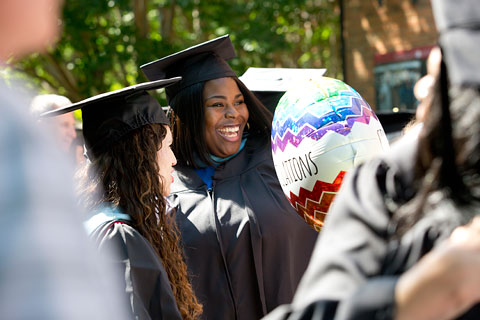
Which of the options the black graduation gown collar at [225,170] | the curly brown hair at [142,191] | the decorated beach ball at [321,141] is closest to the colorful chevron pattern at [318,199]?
the decorated beach ball at [321,141]

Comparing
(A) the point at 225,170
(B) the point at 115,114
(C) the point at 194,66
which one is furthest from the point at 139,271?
(C) the point at 194,66

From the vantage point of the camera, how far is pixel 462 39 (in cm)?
115

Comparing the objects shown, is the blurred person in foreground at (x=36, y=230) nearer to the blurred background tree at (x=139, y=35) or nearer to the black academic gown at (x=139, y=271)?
the black academic gown at (x=139, y=271)

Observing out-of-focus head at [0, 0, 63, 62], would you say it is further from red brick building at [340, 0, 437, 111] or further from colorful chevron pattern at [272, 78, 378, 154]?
red brick building at [340, 0, 437, 111]

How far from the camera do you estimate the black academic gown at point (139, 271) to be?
99.9 inches

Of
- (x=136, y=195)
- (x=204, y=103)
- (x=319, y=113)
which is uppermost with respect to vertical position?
(x=204, y=103)

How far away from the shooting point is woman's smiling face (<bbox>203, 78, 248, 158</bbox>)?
13.0ft

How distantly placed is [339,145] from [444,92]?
58.7 inches

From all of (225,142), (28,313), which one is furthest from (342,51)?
(28,313)

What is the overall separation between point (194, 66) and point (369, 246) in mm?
2876

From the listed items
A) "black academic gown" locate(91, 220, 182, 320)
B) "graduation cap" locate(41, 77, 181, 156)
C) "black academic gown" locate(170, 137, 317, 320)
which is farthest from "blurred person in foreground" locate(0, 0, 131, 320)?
"black academic gown" locate(170, 137, 317, 320)

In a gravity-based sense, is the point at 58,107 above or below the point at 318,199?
above

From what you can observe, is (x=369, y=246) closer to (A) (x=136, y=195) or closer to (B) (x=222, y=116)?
(A) (x=136, y=195)

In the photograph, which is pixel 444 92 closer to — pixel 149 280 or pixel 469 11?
pixel 469 11
